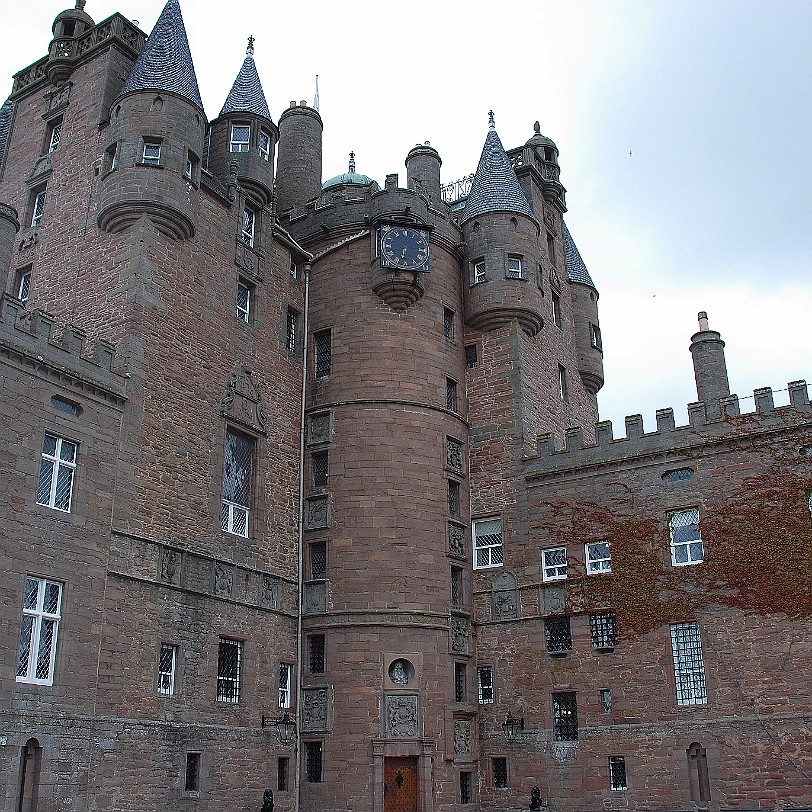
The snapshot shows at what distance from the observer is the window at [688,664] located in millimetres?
28734

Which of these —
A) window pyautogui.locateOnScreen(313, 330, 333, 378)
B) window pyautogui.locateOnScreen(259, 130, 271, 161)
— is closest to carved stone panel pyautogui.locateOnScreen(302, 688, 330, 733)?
window pyautogui.locateOnScreen(313, 330, 333, 378)

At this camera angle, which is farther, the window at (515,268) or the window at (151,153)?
the window at (515,268)

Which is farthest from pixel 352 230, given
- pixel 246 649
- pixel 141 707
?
pixel 141 707

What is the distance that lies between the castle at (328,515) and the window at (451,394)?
12cm

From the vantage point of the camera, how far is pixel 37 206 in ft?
108

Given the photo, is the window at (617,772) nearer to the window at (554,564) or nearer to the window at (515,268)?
the window at (554,564)

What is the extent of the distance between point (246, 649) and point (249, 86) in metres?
20.9

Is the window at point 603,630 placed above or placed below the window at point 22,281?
below

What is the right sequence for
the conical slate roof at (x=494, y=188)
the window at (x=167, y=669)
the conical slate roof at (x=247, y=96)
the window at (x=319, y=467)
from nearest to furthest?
the window at (x=167, y=669), the window at (x=319, y=467), the conical slate roof at (x=247, y=96), the conical slate roof at (x=494, y=188)

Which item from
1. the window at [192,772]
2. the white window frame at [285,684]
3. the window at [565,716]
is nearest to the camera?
the window at [192,772]

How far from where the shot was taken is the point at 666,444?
31.5m

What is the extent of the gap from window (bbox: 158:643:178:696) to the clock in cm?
1526

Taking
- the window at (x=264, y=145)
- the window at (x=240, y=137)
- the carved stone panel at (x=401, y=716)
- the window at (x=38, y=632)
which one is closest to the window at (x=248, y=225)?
the window at (x=264, y=145)

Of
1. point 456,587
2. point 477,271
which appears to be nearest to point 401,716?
point 456,587
